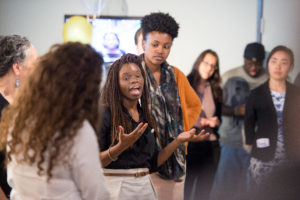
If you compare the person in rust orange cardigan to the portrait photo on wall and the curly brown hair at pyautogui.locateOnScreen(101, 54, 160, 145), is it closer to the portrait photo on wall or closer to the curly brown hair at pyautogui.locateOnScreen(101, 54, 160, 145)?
the curly brown hair at pyautogui.locateOnScreen(101, 54, 160, 145)

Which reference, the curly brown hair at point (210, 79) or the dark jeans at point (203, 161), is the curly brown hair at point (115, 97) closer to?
the dark jeans at point (203, 161)

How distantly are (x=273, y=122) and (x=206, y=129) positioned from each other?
60 cm

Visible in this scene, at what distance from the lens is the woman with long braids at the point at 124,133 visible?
5.33ft

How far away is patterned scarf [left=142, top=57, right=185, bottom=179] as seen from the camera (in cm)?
211

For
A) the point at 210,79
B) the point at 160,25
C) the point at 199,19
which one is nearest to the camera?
the point at 160,25

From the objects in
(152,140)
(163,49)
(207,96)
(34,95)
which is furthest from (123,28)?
(34,95)

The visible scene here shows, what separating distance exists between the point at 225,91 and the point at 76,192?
3071mm

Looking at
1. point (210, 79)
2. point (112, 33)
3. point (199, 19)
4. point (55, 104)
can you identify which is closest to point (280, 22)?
point (199, 19)

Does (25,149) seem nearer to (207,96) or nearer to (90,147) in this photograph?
(90,147)

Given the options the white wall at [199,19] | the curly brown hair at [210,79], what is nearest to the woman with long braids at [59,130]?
the curly brown hair at [210,79]

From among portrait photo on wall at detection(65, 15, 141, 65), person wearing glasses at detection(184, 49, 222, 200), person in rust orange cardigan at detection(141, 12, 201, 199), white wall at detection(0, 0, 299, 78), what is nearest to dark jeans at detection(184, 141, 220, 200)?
person wearing glasses at detection(184, 49, 222, 200)

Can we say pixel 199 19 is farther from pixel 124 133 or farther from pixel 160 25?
pixel 124 133

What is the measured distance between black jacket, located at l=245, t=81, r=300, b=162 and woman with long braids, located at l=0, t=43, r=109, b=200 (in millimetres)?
2088

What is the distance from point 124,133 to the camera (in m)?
1.57
